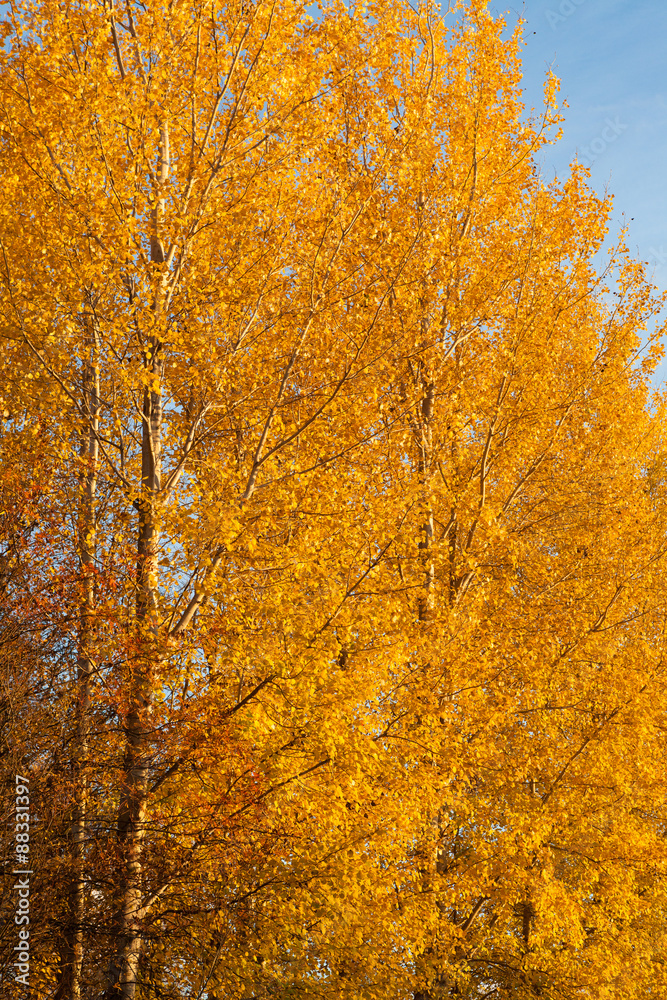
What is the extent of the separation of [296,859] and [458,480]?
495cm

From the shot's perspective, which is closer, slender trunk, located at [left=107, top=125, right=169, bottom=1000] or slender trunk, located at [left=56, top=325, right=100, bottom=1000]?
slender trunk, located at [left=107, top=125, right=169, bottom=1000]

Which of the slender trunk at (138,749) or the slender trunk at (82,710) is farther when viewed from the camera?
the slender trunk at (82,710)

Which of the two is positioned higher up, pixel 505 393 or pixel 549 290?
pixel 549 290

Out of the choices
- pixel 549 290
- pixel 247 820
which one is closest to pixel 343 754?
pixel 247 820

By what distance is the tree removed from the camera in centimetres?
743

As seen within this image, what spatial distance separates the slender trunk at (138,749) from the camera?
7023mm

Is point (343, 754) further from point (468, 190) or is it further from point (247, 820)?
point (468, 190)

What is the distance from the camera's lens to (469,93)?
1156 cm

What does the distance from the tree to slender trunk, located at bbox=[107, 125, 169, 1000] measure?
48mm

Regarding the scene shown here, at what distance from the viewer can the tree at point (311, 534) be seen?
7426 millimetres

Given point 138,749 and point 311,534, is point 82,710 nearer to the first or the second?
point 138,749

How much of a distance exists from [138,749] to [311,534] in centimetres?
257

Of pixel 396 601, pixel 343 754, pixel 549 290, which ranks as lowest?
pixel 343 754

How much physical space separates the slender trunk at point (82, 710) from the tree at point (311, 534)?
48 millimetres
